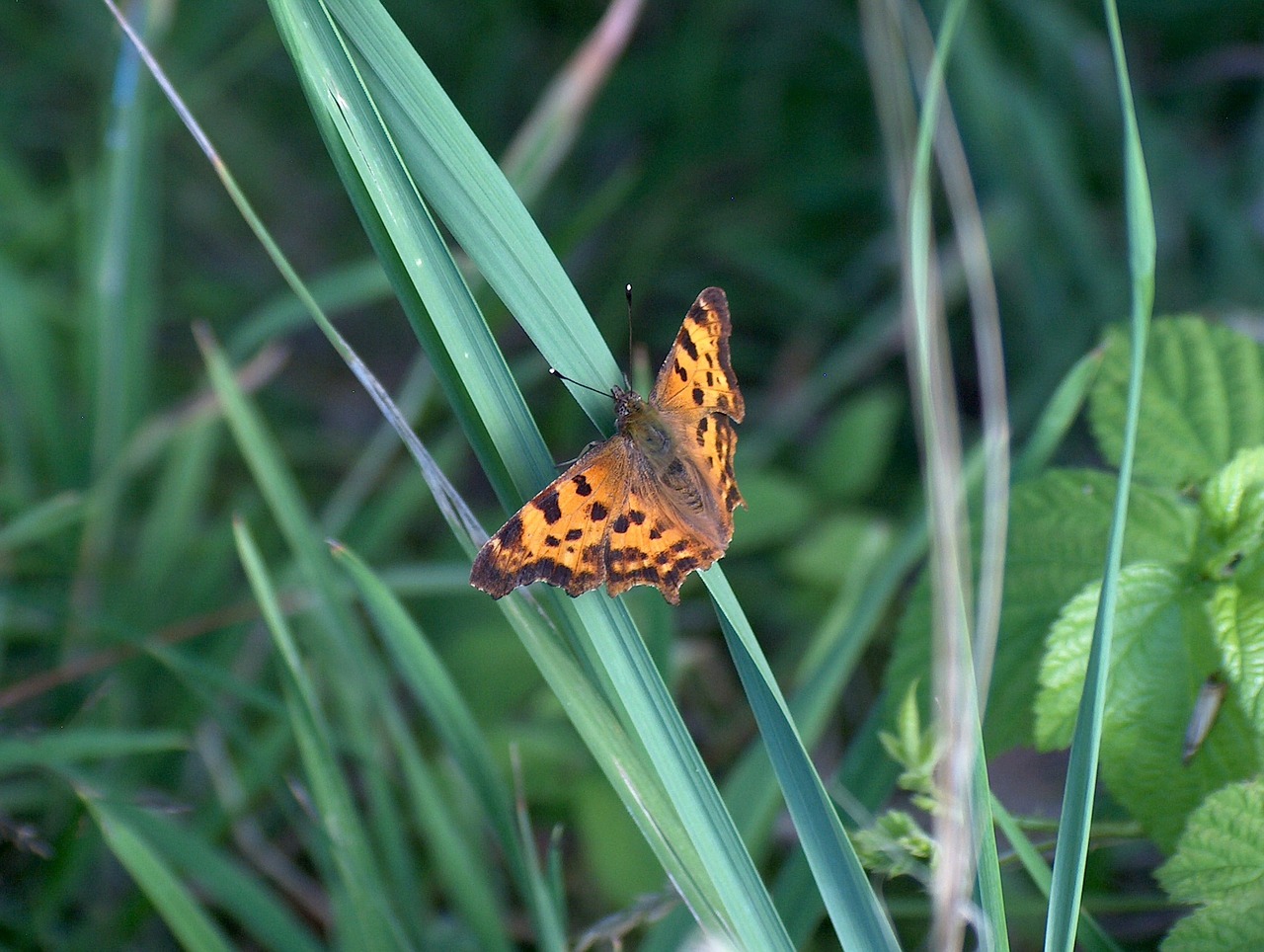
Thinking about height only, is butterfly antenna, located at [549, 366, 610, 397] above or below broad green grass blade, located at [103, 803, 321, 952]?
above

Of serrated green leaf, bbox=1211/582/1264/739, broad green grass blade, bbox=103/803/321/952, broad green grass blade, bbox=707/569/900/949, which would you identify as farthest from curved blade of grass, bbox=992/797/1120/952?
broad green grass blade, bbox=103/803/321/952

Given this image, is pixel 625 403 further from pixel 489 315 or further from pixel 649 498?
pixel 489 315

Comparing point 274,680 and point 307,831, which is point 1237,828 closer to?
point 307,831

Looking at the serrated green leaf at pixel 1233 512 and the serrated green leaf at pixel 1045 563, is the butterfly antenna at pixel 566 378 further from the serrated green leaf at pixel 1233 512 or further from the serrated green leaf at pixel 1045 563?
the serrated green leaf at pixel 1233 512

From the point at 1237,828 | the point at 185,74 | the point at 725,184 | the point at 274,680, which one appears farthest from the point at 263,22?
the point at 1237,828

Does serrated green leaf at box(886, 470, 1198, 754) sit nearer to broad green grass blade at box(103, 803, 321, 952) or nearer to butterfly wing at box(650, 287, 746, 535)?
butterfly wing at box(650, 287, 746, 535)

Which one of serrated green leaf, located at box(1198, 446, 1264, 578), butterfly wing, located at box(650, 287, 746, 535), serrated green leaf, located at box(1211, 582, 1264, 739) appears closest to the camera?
serrated green leaf, located at box(1211, 582, 1264, 739)

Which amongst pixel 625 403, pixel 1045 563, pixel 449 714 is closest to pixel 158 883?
→ pixel 449 714
